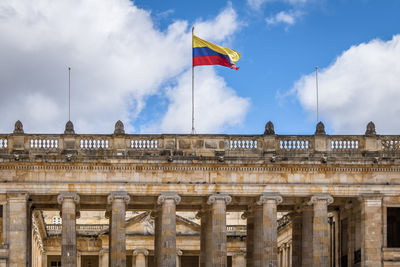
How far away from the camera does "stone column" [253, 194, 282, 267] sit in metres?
59.6

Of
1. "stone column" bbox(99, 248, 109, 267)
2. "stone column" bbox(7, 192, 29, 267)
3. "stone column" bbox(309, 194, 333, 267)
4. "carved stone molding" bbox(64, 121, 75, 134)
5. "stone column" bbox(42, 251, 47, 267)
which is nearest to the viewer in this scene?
"stone column" bbox(7, 192, 29, 267)

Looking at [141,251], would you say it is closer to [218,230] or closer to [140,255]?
[140,255]

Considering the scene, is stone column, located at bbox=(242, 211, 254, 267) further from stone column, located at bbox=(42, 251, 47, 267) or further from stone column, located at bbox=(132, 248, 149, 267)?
stone column, located at bbox=(42, 251, 47, 267)

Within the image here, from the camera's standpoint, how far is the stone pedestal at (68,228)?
58.5m

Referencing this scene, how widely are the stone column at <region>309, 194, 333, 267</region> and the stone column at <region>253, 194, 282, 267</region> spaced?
227cm

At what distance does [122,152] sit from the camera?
60.2m

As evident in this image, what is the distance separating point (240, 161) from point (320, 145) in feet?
17.2

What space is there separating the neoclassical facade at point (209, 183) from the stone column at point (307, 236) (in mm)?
84

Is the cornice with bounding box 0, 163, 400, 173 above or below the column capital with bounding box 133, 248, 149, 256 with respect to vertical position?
above

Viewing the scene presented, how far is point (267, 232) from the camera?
197ft

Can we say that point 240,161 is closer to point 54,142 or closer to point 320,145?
point 320,145

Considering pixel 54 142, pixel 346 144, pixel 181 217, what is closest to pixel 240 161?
pixel 346 144

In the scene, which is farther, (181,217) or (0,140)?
(181,217)

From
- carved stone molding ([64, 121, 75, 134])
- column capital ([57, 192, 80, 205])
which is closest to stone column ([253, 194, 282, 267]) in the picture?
column capital ([57, 192, 80, 205])
